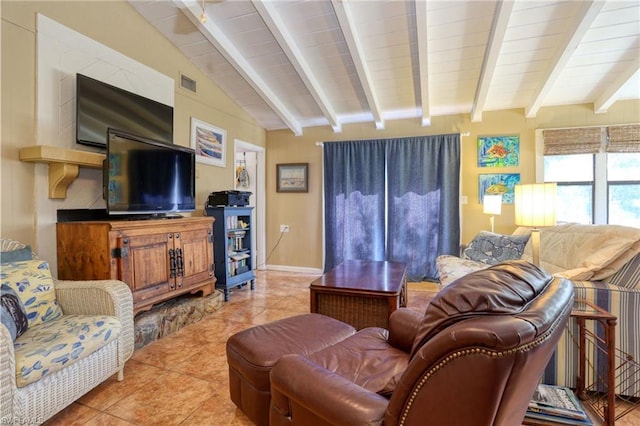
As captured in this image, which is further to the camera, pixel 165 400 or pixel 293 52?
Answer: pixel 293 52

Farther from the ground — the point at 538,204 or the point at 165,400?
the point at 538,204

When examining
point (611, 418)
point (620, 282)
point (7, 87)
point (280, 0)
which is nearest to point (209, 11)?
point (280, 0)

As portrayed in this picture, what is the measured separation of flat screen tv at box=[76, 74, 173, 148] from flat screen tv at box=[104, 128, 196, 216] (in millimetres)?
286

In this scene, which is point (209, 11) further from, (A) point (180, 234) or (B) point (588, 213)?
(B) point (588, 213)

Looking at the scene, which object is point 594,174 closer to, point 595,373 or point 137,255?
point 595,373

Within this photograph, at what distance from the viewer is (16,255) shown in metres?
1.94

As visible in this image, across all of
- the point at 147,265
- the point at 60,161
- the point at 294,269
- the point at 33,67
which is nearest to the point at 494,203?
the point at 294,269

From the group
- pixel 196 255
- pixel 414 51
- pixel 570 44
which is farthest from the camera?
pixel 414 51

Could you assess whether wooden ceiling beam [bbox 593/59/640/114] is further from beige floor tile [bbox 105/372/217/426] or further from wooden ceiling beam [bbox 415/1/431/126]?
beige floor tile [bbox 105/372/217/426]

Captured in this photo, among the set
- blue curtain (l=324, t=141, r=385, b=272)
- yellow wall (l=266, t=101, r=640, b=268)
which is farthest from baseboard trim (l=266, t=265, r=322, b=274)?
blue curtain (l=324, t=141, r=385, b=272)

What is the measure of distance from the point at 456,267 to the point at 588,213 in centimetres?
253

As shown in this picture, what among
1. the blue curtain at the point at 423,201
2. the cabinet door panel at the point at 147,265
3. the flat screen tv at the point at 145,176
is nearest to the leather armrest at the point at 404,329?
the cabinet door panel at the point at 147,265

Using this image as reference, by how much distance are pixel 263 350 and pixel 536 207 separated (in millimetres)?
1843

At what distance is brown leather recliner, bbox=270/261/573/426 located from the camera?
2.18 ft
